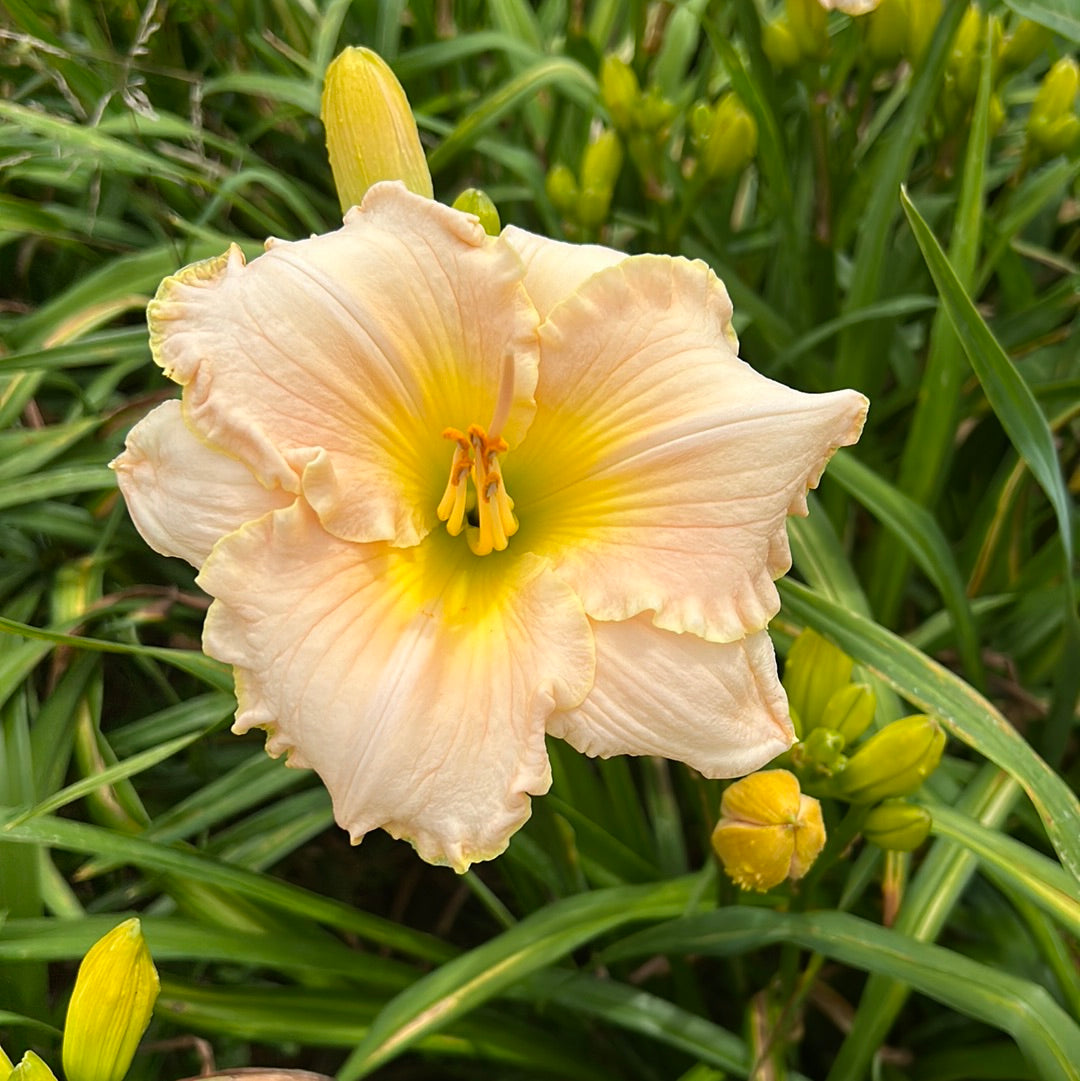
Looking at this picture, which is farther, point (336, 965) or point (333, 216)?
point (333, 216)

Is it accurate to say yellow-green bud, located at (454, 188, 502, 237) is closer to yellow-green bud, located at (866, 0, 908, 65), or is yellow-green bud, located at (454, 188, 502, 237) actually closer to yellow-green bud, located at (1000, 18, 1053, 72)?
yellow-green bud, located at (866, 0, 908, 65)

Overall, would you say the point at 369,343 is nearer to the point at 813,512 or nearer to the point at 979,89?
the point at 813,512

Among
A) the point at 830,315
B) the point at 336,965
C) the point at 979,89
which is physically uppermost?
the point at 979,89

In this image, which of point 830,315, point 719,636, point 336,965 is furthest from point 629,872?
point 830,315

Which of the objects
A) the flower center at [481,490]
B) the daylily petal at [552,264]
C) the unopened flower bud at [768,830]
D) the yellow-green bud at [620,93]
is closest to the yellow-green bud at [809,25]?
the yellow-green bud at [620,93]

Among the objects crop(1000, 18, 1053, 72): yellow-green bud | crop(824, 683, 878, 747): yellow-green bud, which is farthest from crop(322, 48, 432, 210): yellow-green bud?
crop(1000, 18, 1053, 72): yellow-green bud

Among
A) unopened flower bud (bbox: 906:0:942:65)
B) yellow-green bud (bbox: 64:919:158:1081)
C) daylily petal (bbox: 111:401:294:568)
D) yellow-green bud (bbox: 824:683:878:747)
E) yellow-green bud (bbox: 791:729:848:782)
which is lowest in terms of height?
yellow-green bud (bbox: 64:919:158:1081)

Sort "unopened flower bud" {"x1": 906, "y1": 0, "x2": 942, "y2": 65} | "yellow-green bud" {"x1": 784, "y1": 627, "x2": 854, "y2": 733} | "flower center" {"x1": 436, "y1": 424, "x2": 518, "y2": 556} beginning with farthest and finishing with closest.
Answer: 1. "unopened flower bud" {"x1": 906, "y1": 0, "x2": 942, "y2": 65}
2. "yellow-green bud" {"x1": 784, "y1": 627, "x2": 854, "y2": 733}
3. "flower center" {"x1": 436, "y1": 424, "x2": 518, "y2": 556}

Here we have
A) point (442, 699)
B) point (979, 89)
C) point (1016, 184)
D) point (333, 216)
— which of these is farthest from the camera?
point (333, 216)
